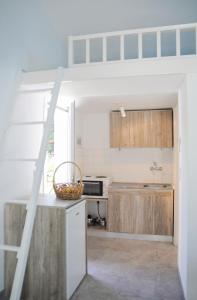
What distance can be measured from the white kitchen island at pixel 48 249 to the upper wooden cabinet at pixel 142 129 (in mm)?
2447

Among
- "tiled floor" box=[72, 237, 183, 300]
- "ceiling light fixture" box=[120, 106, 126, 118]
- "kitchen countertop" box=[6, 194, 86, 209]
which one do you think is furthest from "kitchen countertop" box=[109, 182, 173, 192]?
"kitchen countertop" box=[6, 194, 86, 209]

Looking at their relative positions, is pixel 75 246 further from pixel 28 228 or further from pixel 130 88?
pixel 130 88

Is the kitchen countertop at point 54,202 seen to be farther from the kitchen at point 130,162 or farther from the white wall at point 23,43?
the kitchen at point 130,162

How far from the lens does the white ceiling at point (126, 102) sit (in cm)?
383

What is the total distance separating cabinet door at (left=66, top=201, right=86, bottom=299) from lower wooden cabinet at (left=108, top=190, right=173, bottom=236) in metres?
1.60

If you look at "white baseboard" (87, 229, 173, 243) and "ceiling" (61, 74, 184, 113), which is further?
"white baseboard" (87, 229, 173, 243)

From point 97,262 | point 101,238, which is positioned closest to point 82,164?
point 101,238

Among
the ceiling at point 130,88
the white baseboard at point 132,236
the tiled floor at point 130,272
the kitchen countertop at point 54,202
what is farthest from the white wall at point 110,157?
the kitchen countertop at point 54,202

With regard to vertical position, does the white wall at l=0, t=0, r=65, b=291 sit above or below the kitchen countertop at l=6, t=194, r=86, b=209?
above

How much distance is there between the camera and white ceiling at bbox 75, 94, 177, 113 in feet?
12.6

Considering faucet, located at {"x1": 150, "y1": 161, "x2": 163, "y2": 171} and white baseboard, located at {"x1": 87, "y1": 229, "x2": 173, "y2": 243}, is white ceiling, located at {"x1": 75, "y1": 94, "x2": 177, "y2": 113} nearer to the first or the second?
faucet, located at {"x1": 150, "y1": 161, "x2": 163, "y2": 171}

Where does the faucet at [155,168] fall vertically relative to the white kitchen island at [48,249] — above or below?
above

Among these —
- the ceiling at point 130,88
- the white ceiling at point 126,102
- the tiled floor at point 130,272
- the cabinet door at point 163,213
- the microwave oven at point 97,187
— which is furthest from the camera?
the microwave oven at point 97,187

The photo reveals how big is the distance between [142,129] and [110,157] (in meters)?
0.90
